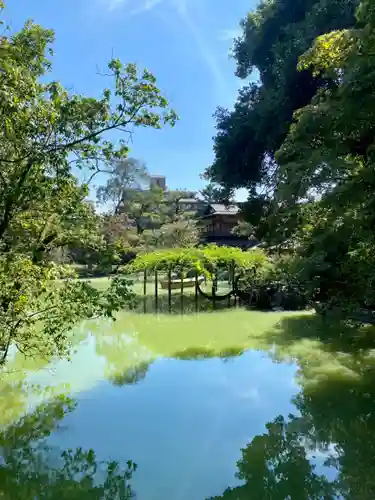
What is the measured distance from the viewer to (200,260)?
1331 cm

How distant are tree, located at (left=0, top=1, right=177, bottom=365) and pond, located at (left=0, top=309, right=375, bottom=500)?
1.04 m

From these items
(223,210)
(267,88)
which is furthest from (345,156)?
(223,210)

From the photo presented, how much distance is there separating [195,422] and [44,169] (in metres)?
3.06

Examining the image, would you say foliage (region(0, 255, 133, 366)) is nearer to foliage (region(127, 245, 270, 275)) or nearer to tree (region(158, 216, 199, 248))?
foliage (region(127, 245, 270, 275))

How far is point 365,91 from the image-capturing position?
5.06m

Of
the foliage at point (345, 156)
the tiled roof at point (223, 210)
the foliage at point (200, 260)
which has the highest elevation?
the tiled roof at point (223, 210)

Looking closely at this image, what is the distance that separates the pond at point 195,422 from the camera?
12.1ft

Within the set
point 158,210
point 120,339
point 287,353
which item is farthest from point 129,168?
point 287,353

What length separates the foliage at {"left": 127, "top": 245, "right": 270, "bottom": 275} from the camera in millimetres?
13250

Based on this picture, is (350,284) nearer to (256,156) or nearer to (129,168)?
(256,156)

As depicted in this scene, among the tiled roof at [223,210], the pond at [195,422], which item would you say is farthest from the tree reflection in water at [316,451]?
the tiled roof at [223,210]

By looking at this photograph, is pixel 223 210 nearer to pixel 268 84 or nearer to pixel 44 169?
pixel 268 84

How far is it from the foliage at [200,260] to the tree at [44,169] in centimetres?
793

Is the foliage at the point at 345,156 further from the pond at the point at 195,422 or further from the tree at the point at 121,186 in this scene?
the tree at the point at 121,186
